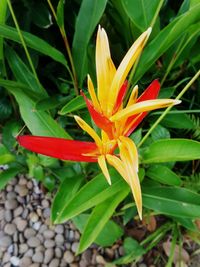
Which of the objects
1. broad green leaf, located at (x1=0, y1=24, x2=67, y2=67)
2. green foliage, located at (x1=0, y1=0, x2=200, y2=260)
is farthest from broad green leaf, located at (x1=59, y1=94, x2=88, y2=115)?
broad green leaf, located at (x1=0, y1=24, x2=67, y2=67)

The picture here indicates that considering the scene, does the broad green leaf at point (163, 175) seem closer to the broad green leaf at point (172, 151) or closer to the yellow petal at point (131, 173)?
the broad green leaf at point (172, 151)

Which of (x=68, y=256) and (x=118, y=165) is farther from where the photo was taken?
(x=68, y=256)

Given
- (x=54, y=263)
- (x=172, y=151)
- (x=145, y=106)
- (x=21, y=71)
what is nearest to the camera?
(x=145, y=106)

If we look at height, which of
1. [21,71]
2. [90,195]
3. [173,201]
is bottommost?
[173,201]

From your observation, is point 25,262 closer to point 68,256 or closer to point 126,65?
point 68,256

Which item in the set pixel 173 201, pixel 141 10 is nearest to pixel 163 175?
pixel 173 201

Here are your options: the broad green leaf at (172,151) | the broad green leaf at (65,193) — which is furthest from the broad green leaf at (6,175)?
the broad green leaf at (172,151)
